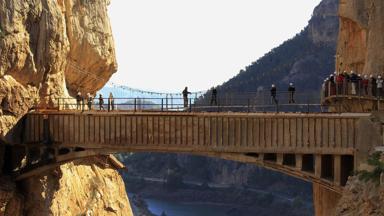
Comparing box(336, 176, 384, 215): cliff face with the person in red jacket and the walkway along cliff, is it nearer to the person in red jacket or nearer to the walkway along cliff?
the walkway along cliff

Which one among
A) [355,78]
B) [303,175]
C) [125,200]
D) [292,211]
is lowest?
[292,211]

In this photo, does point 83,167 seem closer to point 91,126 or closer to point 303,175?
point 91,126

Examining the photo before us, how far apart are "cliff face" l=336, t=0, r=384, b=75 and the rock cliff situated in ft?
45.6

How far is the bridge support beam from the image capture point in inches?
1315

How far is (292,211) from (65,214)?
8428cm

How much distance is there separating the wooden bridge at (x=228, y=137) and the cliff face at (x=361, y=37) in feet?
16.5

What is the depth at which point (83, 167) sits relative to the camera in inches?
1738

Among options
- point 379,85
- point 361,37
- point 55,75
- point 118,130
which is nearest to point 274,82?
point 361,37

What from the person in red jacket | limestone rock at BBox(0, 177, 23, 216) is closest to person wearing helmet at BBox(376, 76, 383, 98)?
the person in red jacket

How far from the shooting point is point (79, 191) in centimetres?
4194

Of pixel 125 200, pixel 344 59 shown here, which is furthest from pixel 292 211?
pixel 344 59

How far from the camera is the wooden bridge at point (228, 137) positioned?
2873 centimetres

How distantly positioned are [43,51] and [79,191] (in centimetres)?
965

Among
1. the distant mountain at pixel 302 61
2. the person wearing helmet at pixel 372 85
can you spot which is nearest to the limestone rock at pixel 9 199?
the person wearing helmet at pixel 372 85
